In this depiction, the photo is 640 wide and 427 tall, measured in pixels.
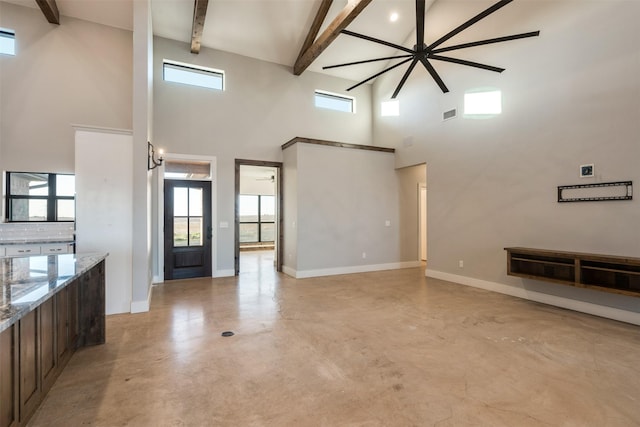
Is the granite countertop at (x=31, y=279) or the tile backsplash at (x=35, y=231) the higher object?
the tile backsplash at (x=35, y=231)

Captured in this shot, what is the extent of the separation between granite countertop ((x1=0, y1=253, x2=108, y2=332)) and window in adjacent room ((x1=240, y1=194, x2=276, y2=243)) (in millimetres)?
8707

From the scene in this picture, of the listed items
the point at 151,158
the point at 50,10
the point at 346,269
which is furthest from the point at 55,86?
the point at 346,269

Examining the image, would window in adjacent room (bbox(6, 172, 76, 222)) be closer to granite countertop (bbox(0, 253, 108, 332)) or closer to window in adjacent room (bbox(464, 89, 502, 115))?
granite countertop (bbox(0, 253, 108, 332))

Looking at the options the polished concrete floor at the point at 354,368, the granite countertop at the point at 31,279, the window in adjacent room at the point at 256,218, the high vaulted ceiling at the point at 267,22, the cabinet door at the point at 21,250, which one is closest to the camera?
the granite countertop at the point at 31,279

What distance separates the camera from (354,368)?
2623 mm

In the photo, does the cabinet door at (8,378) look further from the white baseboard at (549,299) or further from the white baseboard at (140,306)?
the white baseboard at (549,299)

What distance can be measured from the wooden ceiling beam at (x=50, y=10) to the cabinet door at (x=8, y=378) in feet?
18.1

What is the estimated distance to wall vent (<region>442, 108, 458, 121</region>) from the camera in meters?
5.88

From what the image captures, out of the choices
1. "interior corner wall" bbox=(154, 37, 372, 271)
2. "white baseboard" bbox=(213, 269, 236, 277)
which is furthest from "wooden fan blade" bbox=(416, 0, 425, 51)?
"white baseboard" bbox=(213, 269, 236, 277)

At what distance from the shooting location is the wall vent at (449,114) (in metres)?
5.88

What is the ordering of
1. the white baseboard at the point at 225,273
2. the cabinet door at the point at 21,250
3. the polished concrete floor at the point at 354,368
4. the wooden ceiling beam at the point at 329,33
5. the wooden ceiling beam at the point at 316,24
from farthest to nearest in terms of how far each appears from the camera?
the white baseboard at the point at 225,273 < the wooden ceiling beam at the point at 316,24 < the wooden ceiling beam at the point at 329,33 < the cabinet door at the point at 21,250 < the polished concrete floor at the point at 354,368

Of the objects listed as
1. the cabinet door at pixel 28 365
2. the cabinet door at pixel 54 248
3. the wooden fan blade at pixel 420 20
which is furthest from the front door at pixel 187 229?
the wooden fan blade at pixel 420 20

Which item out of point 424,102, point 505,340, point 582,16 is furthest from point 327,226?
point 582,16

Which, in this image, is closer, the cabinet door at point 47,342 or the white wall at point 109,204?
the cabinet door at point 47,342
